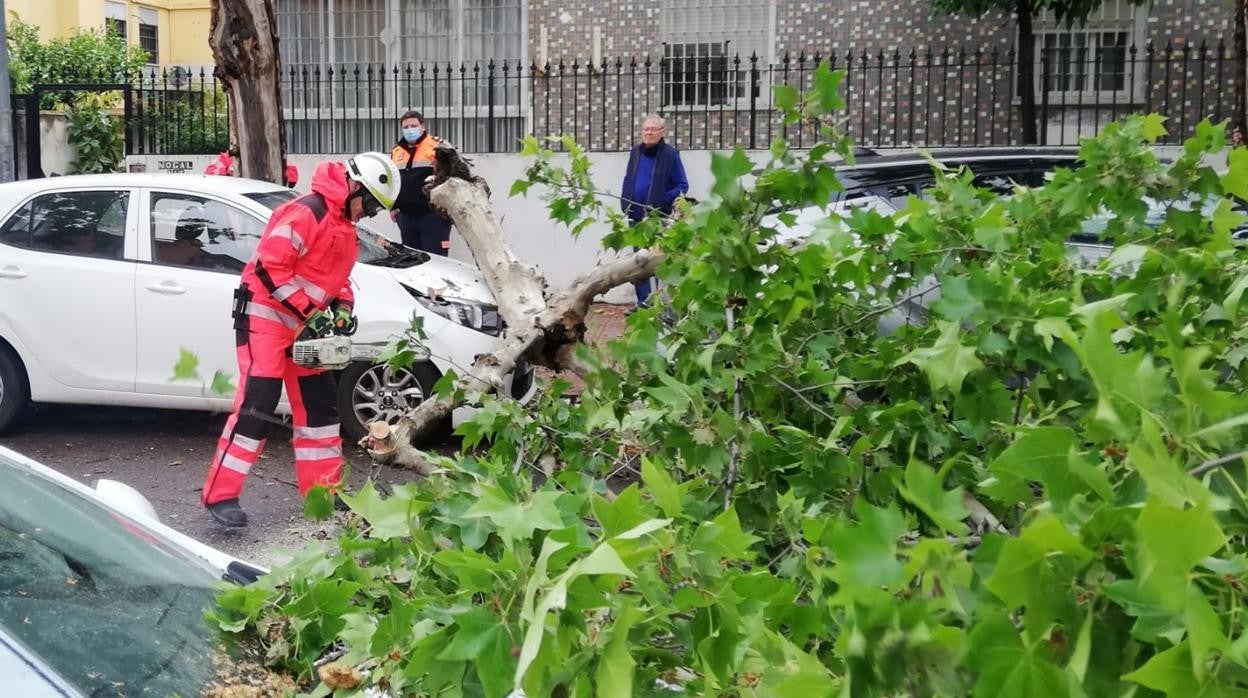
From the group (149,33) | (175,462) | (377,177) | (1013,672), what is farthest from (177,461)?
(149,33)

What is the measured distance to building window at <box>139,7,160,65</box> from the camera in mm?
27422

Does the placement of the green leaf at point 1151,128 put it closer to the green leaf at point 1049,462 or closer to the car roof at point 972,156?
the green leaf at point 1049,462

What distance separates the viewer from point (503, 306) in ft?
18.2

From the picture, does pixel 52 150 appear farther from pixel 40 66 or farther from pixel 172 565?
pixel 172 565

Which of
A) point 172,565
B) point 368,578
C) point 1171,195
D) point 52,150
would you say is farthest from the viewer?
point 52,150

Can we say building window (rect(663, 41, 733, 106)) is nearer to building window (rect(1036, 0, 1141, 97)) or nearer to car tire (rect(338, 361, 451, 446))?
building window (rect(1036, 0, 1141, 97))

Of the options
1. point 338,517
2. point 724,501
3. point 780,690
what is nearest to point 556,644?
point 780,690

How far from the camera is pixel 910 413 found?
2959mm

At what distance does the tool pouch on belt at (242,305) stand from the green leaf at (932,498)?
5615 millimetres

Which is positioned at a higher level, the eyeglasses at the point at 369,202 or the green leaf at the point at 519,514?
the eyeglasses at the point at 369,202

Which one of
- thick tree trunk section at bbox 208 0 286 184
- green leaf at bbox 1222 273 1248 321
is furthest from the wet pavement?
green leaf at bbox 1222 273 1248 321

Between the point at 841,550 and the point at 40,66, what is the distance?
2265 cm

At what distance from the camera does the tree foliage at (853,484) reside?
1286mm

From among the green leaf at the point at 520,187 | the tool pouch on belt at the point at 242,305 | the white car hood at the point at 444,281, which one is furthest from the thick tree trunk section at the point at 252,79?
the green leaf at the point at 520,187
